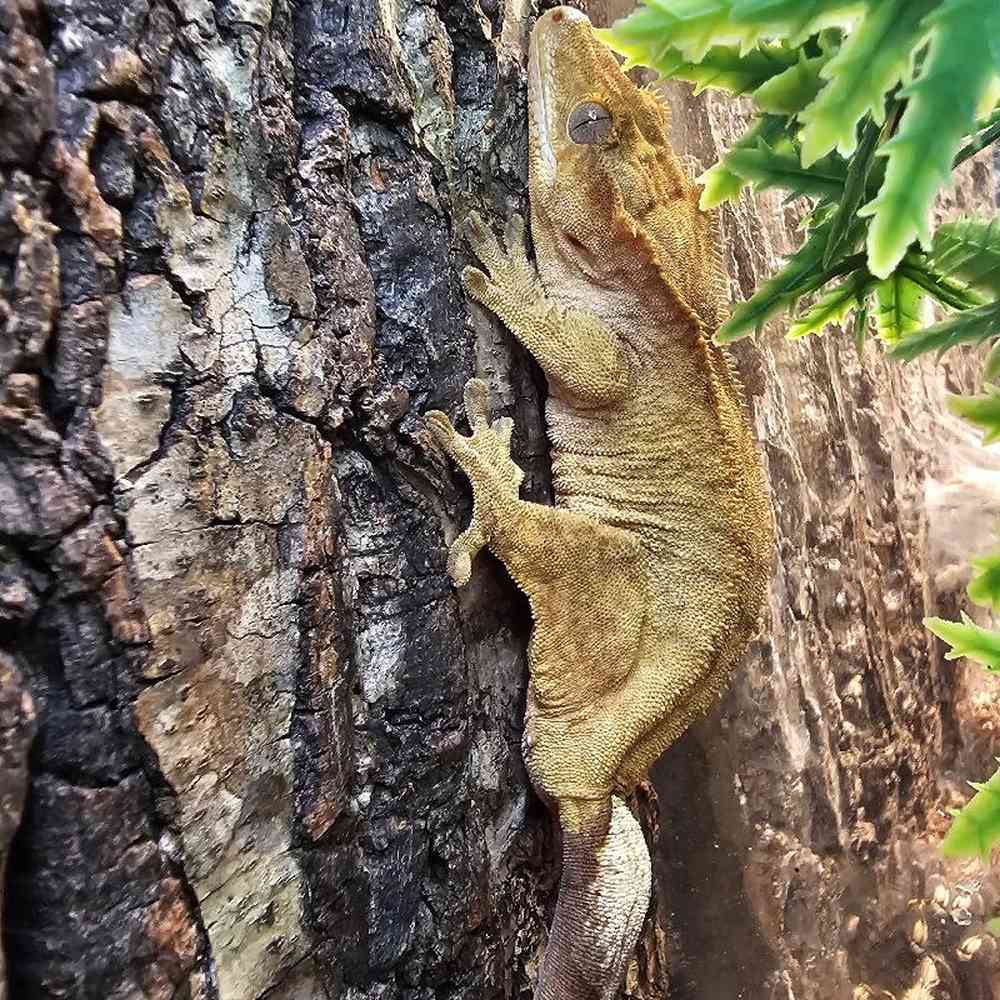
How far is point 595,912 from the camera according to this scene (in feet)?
6.42

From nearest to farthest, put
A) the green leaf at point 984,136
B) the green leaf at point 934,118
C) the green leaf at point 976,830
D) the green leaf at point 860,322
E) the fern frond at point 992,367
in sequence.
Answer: the green leaf at point 934,118 < the green leaf at point 976,830 < the fern frond at point 992,367 < the green leaf at point 984,136 < the green leaf at point 860,322

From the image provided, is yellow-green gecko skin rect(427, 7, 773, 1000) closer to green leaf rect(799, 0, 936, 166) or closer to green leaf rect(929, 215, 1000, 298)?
green leaf rect(929, 215, 1000, 298)

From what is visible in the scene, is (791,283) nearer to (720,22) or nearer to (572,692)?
(720,22)

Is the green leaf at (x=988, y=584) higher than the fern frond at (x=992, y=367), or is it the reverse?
the fern frond at (x=992, y=367)

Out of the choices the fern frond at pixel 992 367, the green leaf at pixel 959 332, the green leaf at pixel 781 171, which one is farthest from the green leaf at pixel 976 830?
the green leaf at pixel 781 171

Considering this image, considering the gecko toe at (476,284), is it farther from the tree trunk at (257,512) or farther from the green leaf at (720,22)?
the green leaf at (720,22)

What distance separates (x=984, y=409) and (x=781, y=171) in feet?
2.10

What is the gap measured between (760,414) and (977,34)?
201 centimetres

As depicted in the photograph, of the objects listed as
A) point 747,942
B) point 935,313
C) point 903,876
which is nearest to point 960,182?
point 935,313

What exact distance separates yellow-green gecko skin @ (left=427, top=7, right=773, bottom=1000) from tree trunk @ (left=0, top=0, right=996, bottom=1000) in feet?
0.25

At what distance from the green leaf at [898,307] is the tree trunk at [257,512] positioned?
82 cm

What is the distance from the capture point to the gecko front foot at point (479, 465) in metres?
1.84

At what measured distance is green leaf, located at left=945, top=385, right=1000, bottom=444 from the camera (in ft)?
4.17

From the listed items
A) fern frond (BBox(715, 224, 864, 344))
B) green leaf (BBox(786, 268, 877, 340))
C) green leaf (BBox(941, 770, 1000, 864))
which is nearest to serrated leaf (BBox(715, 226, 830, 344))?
fern frond (BBox(715, 224, 864, 344))
